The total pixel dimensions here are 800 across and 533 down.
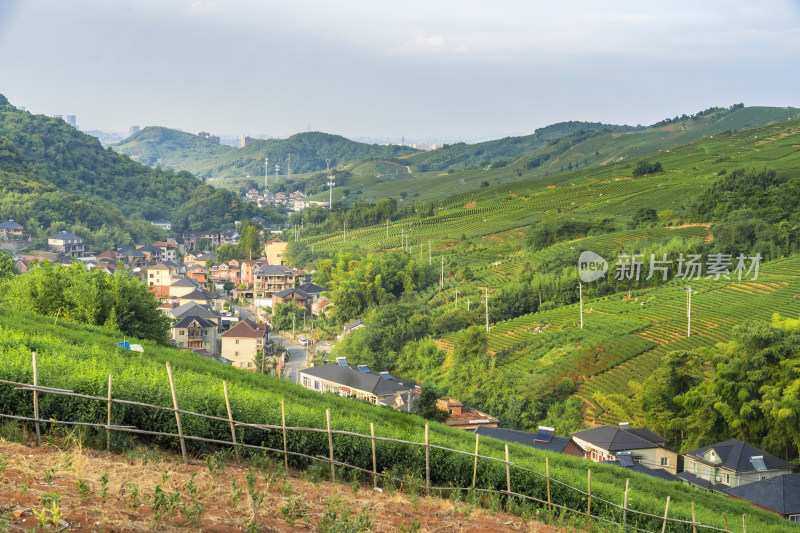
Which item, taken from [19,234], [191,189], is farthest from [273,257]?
[191,189]

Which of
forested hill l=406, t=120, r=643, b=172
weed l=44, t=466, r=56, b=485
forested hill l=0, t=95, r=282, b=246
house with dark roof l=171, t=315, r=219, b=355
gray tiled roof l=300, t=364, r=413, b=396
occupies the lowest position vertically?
gray tiled roof l=300, t=364, r=413, b=396

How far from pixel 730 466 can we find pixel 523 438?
314cm

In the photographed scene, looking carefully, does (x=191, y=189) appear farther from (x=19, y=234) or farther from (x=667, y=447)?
(x=667, y=447)

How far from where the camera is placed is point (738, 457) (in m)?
11.2

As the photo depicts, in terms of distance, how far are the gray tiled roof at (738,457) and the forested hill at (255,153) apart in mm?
91817

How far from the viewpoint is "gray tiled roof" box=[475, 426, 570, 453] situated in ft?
37.5

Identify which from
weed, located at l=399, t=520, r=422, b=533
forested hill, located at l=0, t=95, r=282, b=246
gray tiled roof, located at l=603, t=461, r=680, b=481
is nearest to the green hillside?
A: gray tiled roof, located at l=603, t=461, r=680, b=481

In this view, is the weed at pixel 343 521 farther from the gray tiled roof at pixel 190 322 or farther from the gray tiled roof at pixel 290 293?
the gray tiled roof at pixel 290 293

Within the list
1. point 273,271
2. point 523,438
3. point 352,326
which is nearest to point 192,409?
point 523,438

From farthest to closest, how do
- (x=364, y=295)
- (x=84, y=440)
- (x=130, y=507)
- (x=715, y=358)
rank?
(x=364, y=295), (x=715, y=358), (x=84, y=440), (x=130, y=507)

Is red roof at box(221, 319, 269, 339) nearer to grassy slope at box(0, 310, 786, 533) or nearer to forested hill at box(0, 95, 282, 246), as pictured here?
grassy slope at box(0, 310, 786, 533)

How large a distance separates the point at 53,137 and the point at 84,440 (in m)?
58.9

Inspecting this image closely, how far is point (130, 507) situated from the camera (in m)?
3.41

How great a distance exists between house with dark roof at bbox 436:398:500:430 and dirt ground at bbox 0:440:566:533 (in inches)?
346
